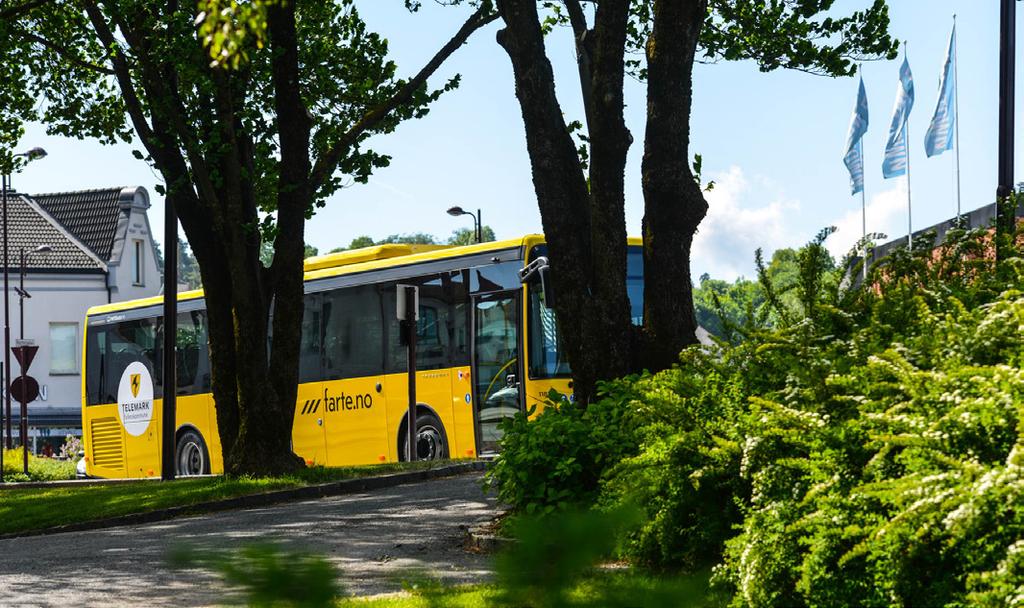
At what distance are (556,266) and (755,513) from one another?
632 centimetres

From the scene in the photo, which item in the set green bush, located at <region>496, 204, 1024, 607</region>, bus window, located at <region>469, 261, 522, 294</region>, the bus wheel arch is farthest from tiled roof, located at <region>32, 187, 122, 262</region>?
green bush, located at <region>496, 204, 1024, 607</region>

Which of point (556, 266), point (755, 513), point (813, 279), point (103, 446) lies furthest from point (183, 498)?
point (103, 446)

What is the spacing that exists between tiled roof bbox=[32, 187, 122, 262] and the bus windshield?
47318mm

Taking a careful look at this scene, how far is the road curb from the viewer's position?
52.9 ft

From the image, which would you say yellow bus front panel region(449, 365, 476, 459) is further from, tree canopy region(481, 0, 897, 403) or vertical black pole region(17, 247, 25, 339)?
vertical black pole region(17, 247, 25, 339)

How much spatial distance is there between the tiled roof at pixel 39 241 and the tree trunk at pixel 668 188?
53.8 metres

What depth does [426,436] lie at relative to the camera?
23.3 meters

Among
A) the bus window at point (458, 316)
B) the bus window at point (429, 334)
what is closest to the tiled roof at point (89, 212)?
the bus window at point (429, 334)

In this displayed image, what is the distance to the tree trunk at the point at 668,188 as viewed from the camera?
12477mm

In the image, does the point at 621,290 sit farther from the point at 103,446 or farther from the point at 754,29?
the point at 103,446

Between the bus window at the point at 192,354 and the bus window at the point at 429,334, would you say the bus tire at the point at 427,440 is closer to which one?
the bus window at the point at 429,334

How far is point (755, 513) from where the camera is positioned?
6.38 metres

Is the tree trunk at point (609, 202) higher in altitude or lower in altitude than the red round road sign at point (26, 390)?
higher

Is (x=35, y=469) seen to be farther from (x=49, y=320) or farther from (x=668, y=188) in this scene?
(x=49, y=320)
